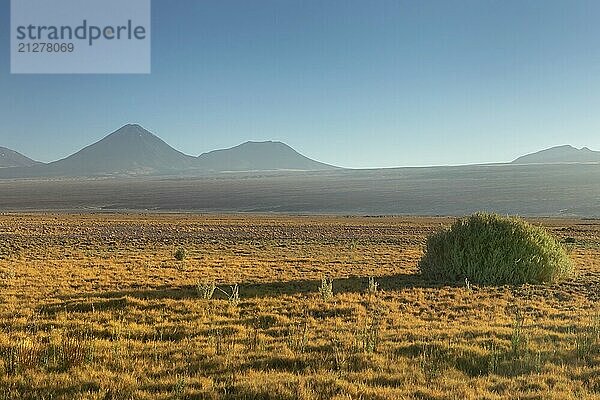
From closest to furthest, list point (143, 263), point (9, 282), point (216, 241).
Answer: point (9, 282)
point (143, 263)
point (216, 241)

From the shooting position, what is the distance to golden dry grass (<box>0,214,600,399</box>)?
6719 mm

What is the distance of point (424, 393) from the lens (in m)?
6.52

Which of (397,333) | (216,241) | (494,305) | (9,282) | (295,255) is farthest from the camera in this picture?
(216,241)

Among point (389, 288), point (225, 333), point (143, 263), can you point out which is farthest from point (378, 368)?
point (143, 263)

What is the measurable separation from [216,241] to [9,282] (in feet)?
73.0

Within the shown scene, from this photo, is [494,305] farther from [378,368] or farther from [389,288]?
[378,368]

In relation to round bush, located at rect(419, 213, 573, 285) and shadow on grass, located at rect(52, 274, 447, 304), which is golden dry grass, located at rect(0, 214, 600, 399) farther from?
round bush, located at rect(419, 213, 573, 285)

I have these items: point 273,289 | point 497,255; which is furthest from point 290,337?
point 497,255

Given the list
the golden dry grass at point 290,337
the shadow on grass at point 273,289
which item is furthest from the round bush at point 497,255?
the shadow on grass at point 273,289

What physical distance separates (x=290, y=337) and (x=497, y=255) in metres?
9.93

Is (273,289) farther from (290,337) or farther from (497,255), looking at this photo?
(497,255)

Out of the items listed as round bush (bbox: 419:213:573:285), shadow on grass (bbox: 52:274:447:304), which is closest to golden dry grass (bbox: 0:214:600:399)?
shadow on grass (bbox: 52:274:447:304)

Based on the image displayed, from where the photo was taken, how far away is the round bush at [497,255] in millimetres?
16578

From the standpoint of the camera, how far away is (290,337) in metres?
9.30
